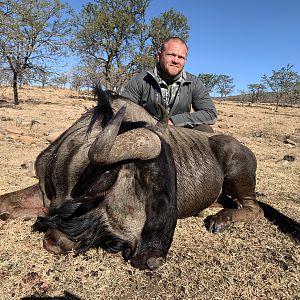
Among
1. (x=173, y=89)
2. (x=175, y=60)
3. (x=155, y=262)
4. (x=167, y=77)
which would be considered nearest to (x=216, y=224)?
(x=155, y=262)

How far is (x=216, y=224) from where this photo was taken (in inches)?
141

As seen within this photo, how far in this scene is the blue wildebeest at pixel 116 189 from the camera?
7.52ft

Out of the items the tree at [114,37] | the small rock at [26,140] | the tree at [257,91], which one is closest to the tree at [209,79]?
the tree at [257,91]

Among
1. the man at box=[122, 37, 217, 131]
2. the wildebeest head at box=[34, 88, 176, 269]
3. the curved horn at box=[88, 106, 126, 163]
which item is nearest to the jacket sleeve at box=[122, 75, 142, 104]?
the man at box=[122, 37, 217, 131]

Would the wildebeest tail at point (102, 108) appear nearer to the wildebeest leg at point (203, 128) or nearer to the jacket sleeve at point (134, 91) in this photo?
the jacket sleeve at point (134, 91)

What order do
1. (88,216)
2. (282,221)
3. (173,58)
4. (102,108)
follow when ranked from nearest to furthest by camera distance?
(88,216) < (102,108) < (282,221) < (173,58)

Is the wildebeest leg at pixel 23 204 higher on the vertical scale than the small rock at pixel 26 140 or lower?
higher

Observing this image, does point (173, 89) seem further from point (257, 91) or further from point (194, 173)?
point (257, 91)

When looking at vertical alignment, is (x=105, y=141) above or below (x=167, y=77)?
below

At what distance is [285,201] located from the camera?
4.68 m

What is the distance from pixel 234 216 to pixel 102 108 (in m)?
1.89

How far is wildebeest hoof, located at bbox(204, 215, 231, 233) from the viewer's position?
11.6ft

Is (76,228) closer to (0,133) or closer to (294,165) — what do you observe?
(294,165)

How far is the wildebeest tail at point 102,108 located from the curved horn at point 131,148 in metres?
0.63
